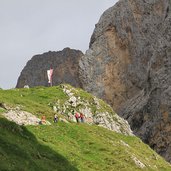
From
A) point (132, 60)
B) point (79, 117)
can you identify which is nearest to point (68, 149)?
point (79, 117)

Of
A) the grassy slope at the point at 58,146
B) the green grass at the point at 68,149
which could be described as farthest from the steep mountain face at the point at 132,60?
the green grass at the point at 68,149

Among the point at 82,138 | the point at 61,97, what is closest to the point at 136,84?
the point at 61,97

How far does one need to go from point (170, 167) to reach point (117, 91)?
96.6m

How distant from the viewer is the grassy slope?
34.4m

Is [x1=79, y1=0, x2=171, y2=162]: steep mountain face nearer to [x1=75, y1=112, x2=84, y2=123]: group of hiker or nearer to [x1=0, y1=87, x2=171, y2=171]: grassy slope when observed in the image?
[x1=0, y1=87, x2=171, y2=171]: grassy slope

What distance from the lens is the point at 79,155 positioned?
42.9 metres

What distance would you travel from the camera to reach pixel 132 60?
489ft

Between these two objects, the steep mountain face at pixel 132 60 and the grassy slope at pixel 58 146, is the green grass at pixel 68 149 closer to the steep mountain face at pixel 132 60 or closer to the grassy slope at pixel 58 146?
the grassy slope at pixel 58 146

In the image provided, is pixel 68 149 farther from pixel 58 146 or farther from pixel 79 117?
pixel 79 117

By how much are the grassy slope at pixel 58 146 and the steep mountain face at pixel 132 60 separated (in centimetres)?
6288

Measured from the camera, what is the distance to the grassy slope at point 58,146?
113 feet

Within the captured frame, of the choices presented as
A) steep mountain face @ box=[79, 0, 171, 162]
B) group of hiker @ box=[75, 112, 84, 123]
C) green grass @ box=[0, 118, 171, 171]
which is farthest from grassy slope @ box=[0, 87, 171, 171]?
steep mountain face @ box=[79, 0, 171, 162]

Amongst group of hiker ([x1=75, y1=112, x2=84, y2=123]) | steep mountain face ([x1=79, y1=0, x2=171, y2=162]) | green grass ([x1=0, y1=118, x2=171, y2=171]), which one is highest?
steep mountain face ([x1=79, y1=0, x2=171, y2=162])

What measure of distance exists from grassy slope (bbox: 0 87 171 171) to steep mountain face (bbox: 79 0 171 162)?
206 ft
